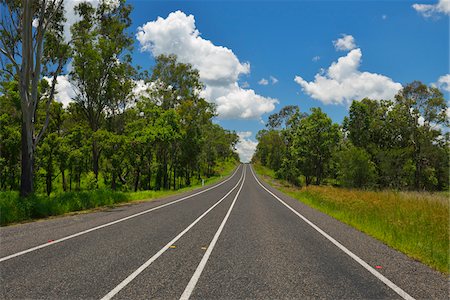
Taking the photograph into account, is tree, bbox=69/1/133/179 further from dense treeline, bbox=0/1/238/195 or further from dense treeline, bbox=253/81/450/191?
dense treeline, bbox=253/81/450/191

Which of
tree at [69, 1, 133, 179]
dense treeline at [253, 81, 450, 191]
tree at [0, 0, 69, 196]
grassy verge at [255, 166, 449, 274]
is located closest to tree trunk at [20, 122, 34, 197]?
tree at [0, 0, 69, 196]

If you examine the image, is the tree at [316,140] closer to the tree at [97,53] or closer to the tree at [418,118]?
the tree at [418,118]

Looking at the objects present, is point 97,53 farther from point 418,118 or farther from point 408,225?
point 418,118

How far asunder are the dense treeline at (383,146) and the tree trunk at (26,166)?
42.5 meters

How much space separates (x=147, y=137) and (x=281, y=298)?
2916 cm

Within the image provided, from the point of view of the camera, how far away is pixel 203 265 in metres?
5.55

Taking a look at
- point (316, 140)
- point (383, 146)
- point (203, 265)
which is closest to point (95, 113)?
point (203, 265)

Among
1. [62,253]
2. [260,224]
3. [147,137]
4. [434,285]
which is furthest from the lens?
[147,137]

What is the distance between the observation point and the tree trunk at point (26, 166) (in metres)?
12.8

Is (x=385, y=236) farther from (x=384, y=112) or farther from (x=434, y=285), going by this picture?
(x=384, y=112)

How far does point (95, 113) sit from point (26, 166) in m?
12.6

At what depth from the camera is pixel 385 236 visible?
829 cm

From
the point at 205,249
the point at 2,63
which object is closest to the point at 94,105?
the point at 2,63

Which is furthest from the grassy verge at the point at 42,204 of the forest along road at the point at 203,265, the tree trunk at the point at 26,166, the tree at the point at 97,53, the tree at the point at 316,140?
the tree at the point at 316,140
